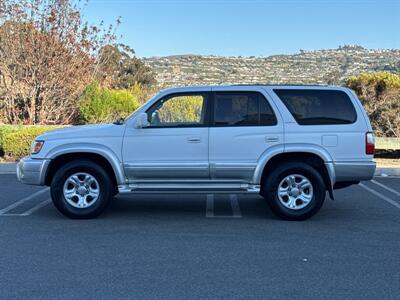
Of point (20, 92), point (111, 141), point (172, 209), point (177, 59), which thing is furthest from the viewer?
point (177, 59)

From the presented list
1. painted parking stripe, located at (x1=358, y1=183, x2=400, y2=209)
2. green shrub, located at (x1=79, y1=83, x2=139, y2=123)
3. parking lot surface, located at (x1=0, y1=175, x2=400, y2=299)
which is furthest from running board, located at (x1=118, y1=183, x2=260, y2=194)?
green shrub, located at (x1=79, y1=83, x2=139, y2=123)

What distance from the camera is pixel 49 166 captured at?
308 inches

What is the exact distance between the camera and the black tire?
25.4 ft

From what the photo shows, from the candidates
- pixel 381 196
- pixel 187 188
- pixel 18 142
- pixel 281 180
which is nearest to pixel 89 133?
pixel 187 188

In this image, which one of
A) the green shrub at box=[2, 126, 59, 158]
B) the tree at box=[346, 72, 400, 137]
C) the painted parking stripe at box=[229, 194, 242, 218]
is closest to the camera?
the painted parking stripe at box=[229, 194, 242, 218]

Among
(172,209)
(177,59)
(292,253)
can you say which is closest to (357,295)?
(292,253)

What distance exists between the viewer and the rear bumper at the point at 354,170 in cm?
762

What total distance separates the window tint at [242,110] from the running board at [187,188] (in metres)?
0.88

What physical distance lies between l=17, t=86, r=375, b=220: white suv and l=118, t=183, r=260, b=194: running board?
14mm

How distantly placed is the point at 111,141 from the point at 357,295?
413 cm

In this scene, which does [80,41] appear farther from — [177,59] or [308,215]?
[177,59]

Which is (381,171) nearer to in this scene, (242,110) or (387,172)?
(387,172)

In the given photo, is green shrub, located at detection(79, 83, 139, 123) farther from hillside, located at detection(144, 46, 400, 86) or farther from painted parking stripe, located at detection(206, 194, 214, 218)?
hillside, located at detection(144, 46, 400, 86)

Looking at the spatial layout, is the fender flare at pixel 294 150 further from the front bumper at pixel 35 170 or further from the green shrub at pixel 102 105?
the green shrub at pixel 102 105
